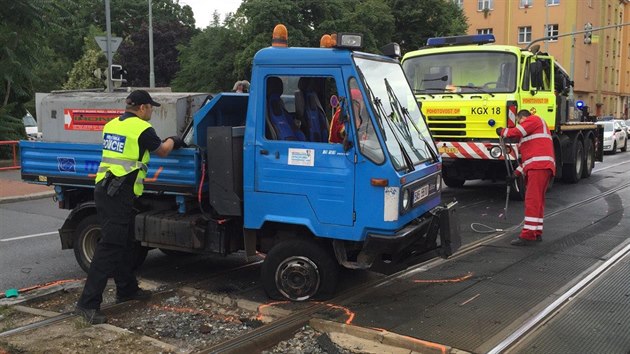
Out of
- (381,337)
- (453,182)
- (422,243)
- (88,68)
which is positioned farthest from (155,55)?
(381,337)

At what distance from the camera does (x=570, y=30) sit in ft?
166

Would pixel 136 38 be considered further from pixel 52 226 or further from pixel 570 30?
pixel 52 226

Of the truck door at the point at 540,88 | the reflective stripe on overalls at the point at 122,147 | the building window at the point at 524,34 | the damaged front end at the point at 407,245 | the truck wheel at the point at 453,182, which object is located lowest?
the truck wheel at the point at 453,182

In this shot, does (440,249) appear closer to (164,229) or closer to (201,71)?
(164,229)

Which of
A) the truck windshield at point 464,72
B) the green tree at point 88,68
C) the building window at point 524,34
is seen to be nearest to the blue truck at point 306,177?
the truck windshield at point 464,72

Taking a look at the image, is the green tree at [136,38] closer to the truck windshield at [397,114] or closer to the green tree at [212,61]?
the green tree at [212,61]

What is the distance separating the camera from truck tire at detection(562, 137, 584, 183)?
45.6 ft

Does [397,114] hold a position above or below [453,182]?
above

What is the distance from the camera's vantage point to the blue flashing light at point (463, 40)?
11.7 meters

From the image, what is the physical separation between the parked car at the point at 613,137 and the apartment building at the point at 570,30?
68.9 feet

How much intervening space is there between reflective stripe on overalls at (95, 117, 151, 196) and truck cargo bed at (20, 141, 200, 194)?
1.82 feet

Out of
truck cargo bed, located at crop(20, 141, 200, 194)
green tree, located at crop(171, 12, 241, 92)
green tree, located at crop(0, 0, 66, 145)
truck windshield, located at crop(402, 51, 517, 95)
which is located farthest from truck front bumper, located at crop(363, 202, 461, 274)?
green tree, located at crop(171, 12, 241, 92)

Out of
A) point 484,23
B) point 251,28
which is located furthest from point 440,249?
point 484,23

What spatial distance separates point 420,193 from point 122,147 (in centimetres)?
263
